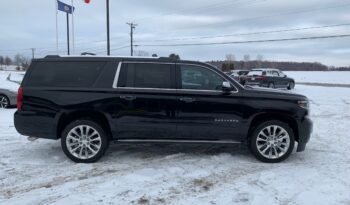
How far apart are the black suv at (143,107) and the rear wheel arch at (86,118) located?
0.06 ft

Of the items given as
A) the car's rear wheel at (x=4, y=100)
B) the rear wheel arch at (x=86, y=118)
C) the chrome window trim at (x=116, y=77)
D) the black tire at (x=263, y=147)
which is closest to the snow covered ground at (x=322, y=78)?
the car's rear wheel at (x=4, y=100)

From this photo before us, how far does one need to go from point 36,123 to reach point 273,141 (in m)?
4.12

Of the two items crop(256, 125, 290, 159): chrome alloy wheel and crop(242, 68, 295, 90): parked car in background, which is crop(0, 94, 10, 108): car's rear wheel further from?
crop(242, 68, 295, 90): parked car in background

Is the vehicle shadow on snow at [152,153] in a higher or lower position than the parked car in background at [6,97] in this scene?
lower

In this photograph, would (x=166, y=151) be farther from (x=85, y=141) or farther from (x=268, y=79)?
(x=268, y=79)

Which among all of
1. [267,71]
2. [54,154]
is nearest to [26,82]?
[54,154]

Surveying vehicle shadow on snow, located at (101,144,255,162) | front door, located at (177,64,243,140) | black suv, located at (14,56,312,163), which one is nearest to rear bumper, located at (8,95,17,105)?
vehicle shadow on snow, located at (101,144,255,162)

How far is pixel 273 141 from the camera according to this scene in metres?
6.05

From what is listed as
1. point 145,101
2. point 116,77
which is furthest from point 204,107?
point 116,77

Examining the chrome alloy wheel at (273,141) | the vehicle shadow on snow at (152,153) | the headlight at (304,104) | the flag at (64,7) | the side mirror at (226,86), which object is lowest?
the vehicle shadow on snow at (152,153)

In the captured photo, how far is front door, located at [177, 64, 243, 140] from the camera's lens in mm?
5887

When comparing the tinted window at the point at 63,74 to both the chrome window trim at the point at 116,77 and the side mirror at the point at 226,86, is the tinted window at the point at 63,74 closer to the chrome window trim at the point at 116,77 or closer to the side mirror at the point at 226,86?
the chrome window trim at the point at 116,77

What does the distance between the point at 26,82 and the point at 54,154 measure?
145 centimetres

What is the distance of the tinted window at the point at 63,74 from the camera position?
588 cm
